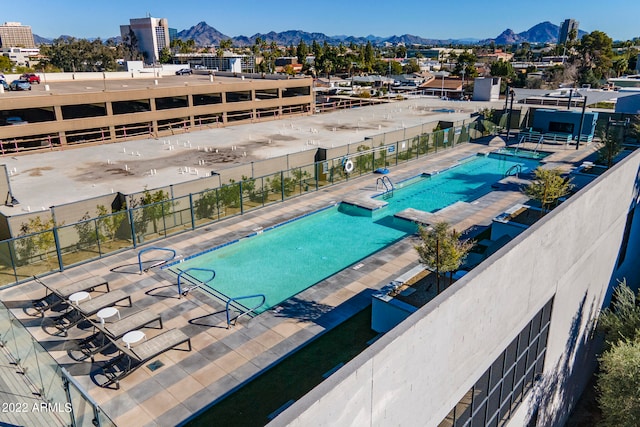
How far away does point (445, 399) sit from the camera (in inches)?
356

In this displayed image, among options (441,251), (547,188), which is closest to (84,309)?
(441,251)

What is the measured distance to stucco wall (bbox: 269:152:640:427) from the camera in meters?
6.66

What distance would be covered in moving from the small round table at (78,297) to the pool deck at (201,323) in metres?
0.80

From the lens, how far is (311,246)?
20.9m

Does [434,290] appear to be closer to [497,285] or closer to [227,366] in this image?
[497,285]

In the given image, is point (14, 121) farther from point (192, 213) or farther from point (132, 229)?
point (132, 229)

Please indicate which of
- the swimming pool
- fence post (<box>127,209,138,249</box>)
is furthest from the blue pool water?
the swimming pool

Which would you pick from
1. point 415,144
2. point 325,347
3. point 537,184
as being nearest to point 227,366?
point 325,347

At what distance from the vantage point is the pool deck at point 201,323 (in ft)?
36.0

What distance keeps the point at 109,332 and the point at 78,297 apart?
8.56ft

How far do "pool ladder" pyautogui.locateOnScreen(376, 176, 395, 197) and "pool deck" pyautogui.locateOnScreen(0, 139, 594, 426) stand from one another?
455cm

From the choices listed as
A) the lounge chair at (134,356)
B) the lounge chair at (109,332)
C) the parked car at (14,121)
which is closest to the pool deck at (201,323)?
the lounge chair at (134,356)

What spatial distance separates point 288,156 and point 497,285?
19.1 m

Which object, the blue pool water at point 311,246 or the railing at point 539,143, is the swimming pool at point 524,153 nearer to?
the railing at point 539,143
